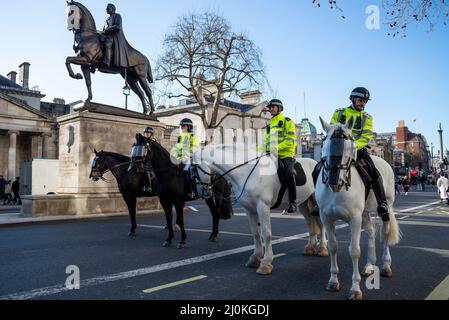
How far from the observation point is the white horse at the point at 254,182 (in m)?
5.73

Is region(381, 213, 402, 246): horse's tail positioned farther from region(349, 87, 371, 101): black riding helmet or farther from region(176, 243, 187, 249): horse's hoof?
region(176, 243, 187, 249): horse's hoof

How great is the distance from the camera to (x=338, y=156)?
14.8ft

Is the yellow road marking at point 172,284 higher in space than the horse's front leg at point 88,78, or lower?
lower

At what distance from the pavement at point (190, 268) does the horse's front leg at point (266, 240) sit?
14 centimetres

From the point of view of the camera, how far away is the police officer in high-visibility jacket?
6191 mm

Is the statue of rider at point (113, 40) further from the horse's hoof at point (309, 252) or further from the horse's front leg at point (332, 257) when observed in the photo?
the horse's front leg at point (332, 257)

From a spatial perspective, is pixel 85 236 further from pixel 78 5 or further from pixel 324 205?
pixel 78 5

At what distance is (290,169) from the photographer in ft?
20.1

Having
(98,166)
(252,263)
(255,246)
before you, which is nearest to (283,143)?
(255,246)

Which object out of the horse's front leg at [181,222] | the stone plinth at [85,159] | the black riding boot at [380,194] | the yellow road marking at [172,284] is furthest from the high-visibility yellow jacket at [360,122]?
the stone plinth at [85,159]

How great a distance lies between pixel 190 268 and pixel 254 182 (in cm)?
182

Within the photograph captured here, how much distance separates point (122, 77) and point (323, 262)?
12.7 meters

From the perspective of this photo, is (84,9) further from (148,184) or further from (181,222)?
(181,222)

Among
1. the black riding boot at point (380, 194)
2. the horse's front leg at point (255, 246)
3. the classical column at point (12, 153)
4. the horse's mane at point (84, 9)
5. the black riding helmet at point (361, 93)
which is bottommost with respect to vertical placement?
the horse's front leg at point (255, 246)
